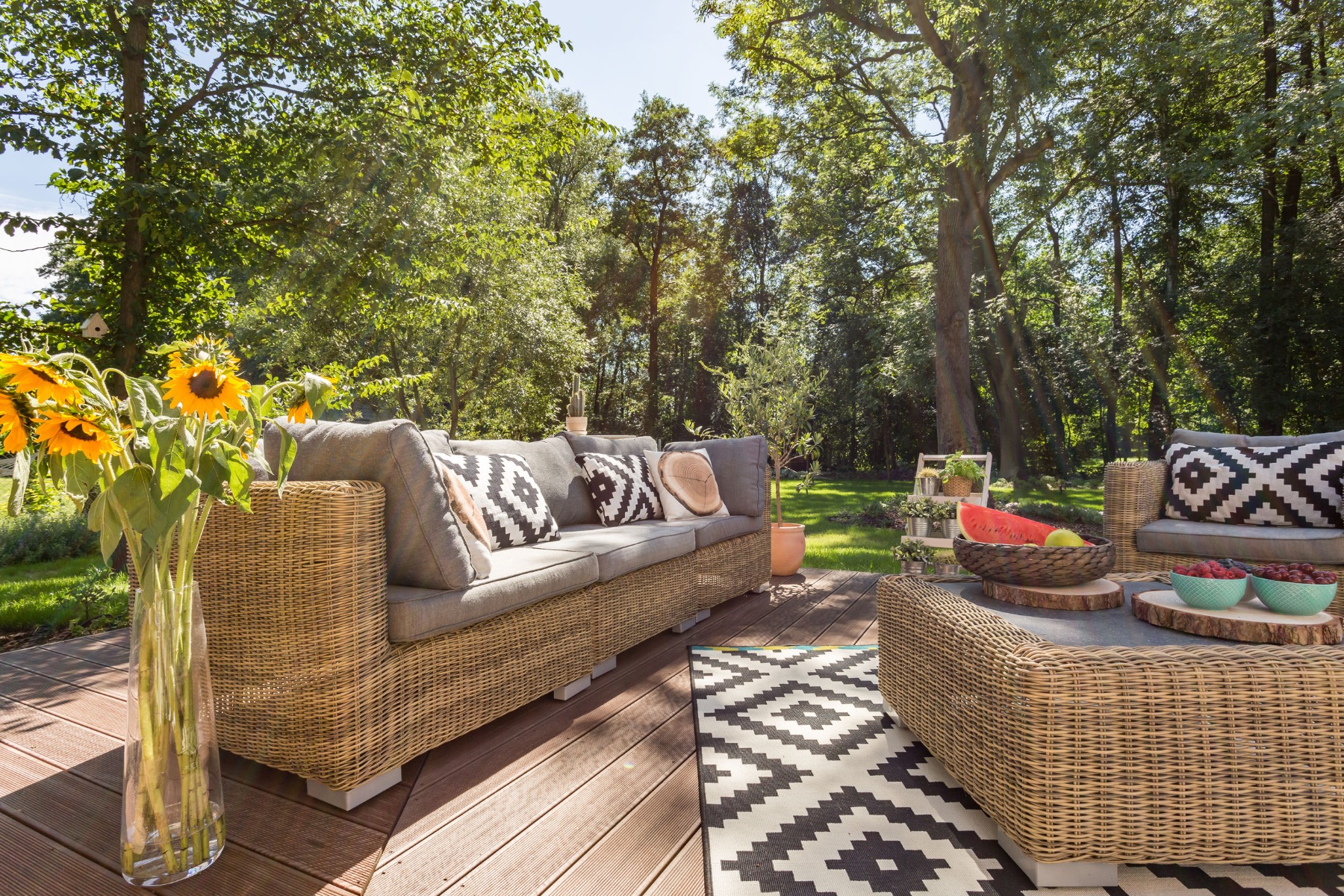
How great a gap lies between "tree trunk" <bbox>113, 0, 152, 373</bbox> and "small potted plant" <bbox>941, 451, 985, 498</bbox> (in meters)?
4.83

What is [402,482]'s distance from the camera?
1835 mm

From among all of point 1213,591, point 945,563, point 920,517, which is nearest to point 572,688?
point 1213,591

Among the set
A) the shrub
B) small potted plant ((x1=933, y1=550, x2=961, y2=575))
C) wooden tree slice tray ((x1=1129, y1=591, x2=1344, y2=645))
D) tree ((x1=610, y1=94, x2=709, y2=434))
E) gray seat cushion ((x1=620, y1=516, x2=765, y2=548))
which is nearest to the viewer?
wooden tree slice tray ((x1=1129, y1=591, x2=1344, y2=645))

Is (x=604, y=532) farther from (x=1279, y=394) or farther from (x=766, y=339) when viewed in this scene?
(x=1279, y=394)

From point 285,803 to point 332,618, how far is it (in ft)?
1.67

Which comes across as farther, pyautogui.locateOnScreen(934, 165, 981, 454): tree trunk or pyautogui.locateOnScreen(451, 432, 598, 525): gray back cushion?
pyautogui.locateOnScreen(934, 165, 981, 454): tree trunk

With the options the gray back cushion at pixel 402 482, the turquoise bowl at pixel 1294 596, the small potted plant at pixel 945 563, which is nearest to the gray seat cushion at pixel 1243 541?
the small potted plant at pixel 945 563

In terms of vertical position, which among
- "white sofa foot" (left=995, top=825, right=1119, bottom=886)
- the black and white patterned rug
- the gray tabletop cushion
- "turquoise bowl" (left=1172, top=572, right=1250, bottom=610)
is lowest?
the black and white patterned rug

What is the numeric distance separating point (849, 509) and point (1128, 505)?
553 cm

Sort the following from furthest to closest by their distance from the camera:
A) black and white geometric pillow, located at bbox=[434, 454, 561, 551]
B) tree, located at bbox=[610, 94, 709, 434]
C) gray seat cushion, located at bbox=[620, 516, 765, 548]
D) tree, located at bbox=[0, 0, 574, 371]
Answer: tree, located at bbox=[610, 94, 709, 434] → tree, located at bbox=[0, 0, 574, 371] → gray seat cushion, located at bbox=[620, 516, 765, 548] → black and white geometric pillow, located at bbox=[434, 454, 561, 551]

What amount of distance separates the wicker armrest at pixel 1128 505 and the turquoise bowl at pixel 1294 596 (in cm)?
177

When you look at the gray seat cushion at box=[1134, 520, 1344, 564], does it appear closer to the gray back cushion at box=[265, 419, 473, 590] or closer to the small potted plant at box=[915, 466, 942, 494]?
the small potted plant at box=[915, 466, 942, 494]

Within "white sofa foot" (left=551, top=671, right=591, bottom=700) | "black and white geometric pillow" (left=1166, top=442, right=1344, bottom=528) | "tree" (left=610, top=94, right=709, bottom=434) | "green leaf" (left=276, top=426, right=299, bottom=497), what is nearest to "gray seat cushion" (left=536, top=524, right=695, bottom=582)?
"white sofa foot" (left=551, top=671, right=591, bottom=700)

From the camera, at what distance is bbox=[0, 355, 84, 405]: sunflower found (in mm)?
1014
